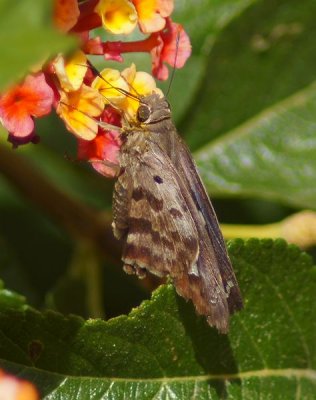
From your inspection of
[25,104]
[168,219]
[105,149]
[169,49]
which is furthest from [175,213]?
[25,104]

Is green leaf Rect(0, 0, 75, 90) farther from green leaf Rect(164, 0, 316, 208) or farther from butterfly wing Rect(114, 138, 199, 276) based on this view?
green leaf Rect(164, 0, 316, 208)

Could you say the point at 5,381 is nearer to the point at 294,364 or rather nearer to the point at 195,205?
the point at 195,205

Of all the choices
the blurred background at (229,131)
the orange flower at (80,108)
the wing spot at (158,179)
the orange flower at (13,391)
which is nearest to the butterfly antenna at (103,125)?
the orange flower at (80,108)

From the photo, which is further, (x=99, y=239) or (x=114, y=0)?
(x=99, y=239)

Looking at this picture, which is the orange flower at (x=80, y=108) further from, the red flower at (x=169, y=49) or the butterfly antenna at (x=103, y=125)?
the red flower at (x=169, y=49)

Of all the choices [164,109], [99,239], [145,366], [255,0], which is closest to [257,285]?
[145,366]

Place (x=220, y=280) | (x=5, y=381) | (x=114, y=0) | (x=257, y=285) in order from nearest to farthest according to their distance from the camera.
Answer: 1. (x=5, y=381)
2. (x=114, y=0)
3. (x=220, y=280)
4. (x=257, y=285)
